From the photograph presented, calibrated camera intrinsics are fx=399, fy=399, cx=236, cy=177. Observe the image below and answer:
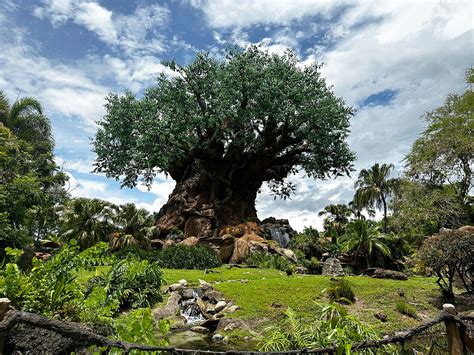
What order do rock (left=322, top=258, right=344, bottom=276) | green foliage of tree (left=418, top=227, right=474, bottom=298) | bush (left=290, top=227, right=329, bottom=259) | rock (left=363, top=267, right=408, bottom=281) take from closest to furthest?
1. green foliage of tree (left=418, top=227, right=474, bottom=298)
2. rock (left=363, top=267, right=408, bottom=281)
3. rock (left=322, top=258, right=344, bottom=276)
4. bush (left=290, top=227, right=329, bottom=259)

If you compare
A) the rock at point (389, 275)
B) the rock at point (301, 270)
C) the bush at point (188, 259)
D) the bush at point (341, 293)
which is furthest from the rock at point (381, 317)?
the bush at point (188, 259)

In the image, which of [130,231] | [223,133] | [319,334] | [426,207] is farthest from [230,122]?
[319,334]

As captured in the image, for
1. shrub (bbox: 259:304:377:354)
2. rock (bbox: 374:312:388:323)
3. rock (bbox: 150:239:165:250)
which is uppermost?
rock (bbox: 150:239:165:250)

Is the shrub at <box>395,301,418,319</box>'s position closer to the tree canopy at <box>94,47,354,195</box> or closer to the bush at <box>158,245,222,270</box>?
the bush at <box>158,245,222,270</box>

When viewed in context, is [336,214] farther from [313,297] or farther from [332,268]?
[313,297]

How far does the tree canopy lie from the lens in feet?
85.6

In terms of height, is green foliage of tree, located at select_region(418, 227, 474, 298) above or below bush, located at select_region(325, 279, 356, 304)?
above

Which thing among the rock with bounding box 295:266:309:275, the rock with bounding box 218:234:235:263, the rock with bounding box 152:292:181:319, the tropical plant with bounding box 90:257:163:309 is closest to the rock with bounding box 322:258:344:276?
the rock with bounding box 295:266:309:275

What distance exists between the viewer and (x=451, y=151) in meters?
21.9

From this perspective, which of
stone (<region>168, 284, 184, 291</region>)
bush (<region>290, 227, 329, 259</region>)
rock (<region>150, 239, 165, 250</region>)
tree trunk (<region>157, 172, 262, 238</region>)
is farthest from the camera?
tree trunk (<region>157, 172, 262, 238</region>)

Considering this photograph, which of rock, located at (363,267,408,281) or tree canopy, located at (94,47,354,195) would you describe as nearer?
rock, located at (363,267,408,281)

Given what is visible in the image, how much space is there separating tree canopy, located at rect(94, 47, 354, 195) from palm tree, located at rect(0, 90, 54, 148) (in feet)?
19.0

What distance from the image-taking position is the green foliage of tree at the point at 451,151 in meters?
21.8

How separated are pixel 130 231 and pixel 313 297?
50.8ft
